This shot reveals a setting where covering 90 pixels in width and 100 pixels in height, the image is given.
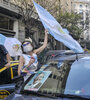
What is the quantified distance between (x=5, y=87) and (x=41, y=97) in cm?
82

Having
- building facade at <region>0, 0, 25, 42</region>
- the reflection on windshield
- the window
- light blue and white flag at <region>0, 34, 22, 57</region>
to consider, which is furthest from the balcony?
the reflection on windshield

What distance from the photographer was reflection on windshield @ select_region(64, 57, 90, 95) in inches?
89.0

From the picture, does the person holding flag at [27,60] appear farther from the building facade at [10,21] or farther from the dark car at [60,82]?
the building facade at [10,21]

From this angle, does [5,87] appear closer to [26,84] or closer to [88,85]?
[26,84]

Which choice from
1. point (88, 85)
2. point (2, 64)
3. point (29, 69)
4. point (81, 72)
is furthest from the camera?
point (2, 64)

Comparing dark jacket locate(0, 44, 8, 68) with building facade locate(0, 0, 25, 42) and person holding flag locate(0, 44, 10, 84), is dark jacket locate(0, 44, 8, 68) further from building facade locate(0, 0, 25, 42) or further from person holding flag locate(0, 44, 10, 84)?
building facade locate(0, 0, 25, 42)

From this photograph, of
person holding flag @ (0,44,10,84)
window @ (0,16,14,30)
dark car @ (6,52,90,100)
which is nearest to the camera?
dark car @ (6,52,90,100)

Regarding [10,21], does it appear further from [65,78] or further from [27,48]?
[65,78]

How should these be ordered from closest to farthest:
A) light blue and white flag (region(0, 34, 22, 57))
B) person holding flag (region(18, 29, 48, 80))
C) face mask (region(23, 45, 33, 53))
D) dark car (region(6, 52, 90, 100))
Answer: dark car (region(6, 52, 90, 100))
person holding flag (region(18, 29, 48, 80))
face mask (region(23, 45, 33, 53))
light blue and white flag (region(0, 34, 22, 57))

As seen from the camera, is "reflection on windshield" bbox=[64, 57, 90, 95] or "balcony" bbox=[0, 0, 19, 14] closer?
"reflection on windshield" bbox=[64, 57, 90, 95]

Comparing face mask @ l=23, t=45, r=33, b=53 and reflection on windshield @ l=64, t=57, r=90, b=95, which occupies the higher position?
face mask @ l=23, t=45, r=33, b=53

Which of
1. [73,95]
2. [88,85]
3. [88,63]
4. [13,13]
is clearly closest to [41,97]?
[73,95]

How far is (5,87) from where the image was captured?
274cm

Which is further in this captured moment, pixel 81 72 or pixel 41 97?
pixel 81 72
